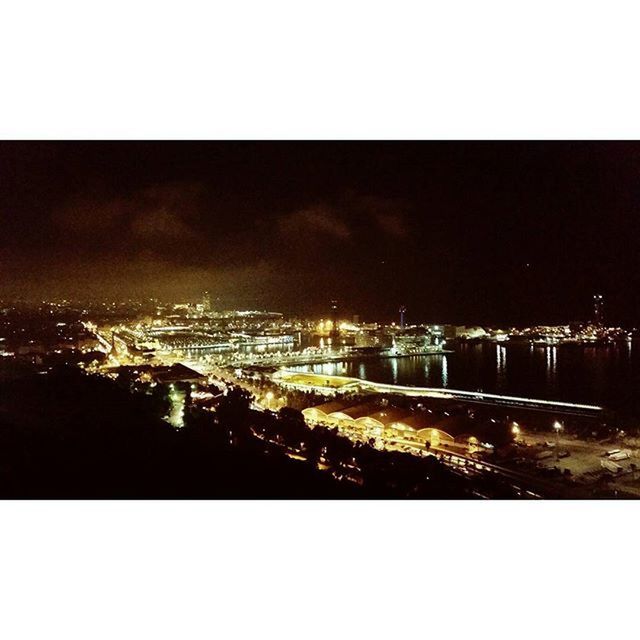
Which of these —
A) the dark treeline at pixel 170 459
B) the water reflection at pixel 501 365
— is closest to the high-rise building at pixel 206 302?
the dark treeline at pixel 170 459

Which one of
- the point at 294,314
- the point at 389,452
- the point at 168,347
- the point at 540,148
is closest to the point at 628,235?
the point at 540,148

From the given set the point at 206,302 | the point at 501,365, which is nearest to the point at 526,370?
the point at 501,365

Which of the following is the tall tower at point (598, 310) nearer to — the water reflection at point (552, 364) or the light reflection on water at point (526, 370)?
the light reflection on water at point (526, 370)

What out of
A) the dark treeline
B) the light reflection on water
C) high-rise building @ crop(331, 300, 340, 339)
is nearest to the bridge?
the light reflection on water

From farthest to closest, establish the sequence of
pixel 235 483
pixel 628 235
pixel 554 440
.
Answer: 1. pixel 554 440
2. pixel 628 235
3. pixel 235 483

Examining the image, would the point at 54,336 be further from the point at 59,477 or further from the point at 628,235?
the point at 628,235

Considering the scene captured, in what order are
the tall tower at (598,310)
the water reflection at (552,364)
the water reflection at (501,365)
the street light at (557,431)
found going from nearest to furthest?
1. the street light at (557,431)
2. the tall tower at (598,310)
3. the water reflection at (552,364)
4. the water reflection at (501,365)

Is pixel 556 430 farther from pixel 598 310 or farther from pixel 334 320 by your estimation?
pixel 334 320
